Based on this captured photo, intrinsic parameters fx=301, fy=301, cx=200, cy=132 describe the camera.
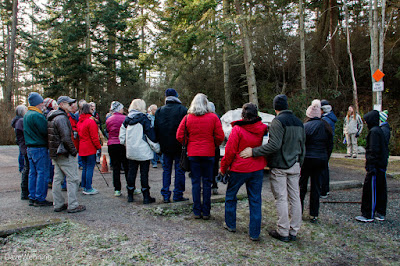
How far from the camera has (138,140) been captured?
5.52m

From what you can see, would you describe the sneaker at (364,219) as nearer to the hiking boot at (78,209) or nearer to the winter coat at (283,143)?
the winter coat at (283,143)

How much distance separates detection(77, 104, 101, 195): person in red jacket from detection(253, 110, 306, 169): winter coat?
3.70 metres

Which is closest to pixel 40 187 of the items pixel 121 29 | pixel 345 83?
pixel 345 83

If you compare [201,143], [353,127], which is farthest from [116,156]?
[353,127]

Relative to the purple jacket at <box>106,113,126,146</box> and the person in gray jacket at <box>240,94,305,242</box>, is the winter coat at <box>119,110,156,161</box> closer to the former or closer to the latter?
the purple jacket at <box>106,113,126,146</box>

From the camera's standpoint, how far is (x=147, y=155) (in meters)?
5.53

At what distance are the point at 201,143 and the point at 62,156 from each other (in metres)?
2.37

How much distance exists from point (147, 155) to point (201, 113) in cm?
145

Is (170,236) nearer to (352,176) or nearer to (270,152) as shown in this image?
(270,152)

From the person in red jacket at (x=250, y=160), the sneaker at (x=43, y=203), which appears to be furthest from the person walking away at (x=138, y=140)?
the person in red jacket at (x=250, y=160)

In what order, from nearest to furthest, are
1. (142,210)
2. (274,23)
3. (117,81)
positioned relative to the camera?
1. (142,210)
2. (274,23)
3. (117,81)

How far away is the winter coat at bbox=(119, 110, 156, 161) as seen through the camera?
549cm

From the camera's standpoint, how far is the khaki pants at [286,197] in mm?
4137

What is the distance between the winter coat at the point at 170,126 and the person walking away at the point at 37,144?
2048 mm
